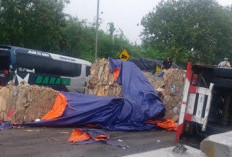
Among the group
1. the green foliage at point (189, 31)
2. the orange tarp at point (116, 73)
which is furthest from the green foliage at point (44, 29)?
the orange tarp at point (116, 73)

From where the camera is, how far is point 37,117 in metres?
8.52

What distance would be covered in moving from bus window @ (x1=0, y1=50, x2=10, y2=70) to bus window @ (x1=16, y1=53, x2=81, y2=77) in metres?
0.40

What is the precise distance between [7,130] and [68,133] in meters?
1.47

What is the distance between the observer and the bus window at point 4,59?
1288 cm

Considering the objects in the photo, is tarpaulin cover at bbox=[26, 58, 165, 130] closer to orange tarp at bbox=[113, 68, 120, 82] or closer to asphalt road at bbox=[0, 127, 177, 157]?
orange tarp at bbox=[113, 68, 120, 82]

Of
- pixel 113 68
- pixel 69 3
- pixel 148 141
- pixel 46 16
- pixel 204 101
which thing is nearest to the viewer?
pixel 204 101

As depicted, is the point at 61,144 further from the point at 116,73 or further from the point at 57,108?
the point at 116,73

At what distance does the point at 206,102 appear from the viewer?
5.87m

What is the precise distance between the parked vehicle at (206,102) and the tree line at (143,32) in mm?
15551

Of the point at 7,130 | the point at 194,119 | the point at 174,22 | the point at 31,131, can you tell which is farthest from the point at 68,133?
the point at 174,22

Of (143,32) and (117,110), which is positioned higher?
(143,32)

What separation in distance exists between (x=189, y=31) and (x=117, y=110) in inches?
996

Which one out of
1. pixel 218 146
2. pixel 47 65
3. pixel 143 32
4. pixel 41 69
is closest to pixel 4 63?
pixel 41 69

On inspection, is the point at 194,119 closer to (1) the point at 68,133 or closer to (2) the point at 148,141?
(2) the point at 148,141
